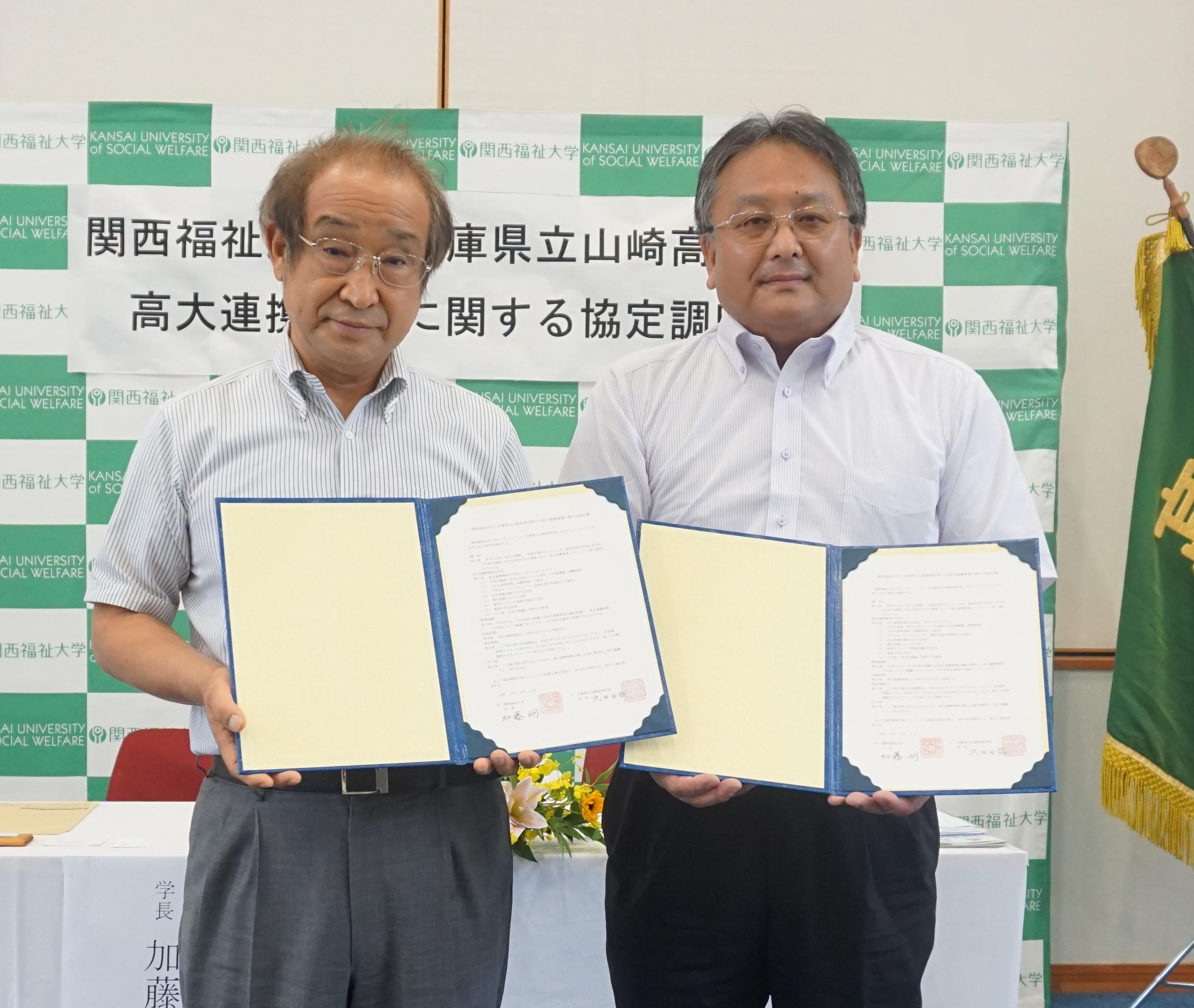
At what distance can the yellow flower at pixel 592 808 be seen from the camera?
2252mm

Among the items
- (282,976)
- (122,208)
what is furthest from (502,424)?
(122,208)

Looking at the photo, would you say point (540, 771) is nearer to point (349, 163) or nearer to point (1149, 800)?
point (349, 163)

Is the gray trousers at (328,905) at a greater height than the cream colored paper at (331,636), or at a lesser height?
lesser

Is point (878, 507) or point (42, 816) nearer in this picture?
point (878, 507)

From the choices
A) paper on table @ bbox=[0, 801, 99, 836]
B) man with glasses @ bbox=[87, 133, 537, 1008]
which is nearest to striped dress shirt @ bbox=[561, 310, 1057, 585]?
man with glasses @ bbox=[87, 133, 537, 1008]

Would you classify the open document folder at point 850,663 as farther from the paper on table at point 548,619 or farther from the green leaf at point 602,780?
the green leaf at point 602,780

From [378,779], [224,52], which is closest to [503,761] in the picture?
[378,779]

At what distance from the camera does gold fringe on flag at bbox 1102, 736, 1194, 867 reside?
2.98 metres

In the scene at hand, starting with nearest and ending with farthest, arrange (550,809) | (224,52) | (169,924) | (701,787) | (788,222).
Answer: (701,787) < (788,222) < (169,924) < (550,809) < (224,52)

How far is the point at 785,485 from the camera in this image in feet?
5.32

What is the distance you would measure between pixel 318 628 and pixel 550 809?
1015 mm

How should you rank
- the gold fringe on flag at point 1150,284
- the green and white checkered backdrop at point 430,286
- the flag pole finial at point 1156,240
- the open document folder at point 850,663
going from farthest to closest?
1. the green and white checkered backdrop at point 430,286
2. the gold fringe on flag at point 1150,284
3. the flag pole finial at point 1156,240
4. the open document folder at point 850,663

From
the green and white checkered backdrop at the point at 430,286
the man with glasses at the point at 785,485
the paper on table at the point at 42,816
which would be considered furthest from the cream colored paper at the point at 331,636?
the green and white checkered backdrop at the point at 430,286

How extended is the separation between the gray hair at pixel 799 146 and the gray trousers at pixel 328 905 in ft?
3.27
